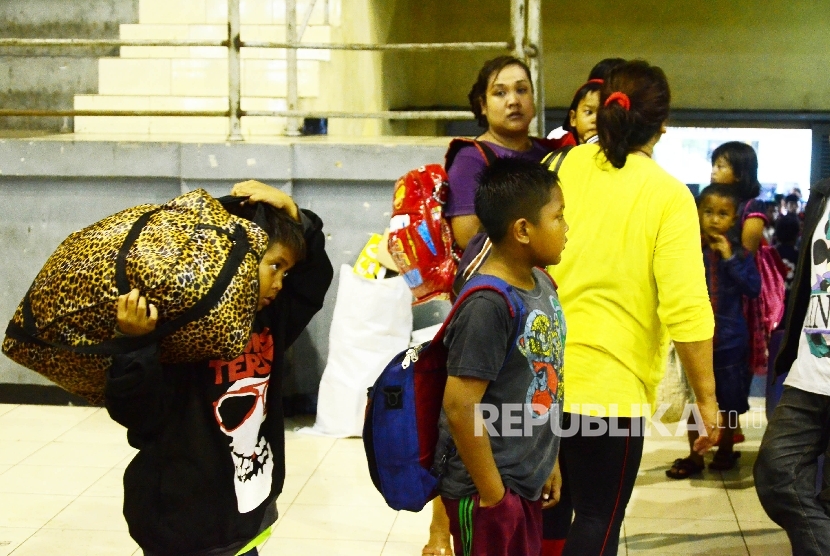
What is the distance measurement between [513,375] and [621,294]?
1.64ft

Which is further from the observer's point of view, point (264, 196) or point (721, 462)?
point (721, 462)

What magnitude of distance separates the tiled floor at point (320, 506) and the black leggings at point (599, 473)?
113 cm

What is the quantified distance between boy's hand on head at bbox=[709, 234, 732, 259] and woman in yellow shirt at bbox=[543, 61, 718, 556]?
1.87 metres

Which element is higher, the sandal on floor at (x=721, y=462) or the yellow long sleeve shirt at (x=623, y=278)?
the yellow long sleeve shirt at (x=623, y=278)

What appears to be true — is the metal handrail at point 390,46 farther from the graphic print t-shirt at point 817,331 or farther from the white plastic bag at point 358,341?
the graphic print t-shirt at point 817,331

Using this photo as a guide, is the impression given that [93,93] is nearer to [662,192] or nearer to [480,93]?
[480,93]

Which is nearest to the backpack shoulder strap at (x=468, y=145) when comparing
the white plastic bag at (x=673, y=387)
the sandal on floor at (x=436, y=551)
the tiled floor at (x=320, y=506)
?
the sandal on floor at (x=436, y=551)

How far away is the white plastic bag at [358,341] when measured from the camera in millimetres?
4938

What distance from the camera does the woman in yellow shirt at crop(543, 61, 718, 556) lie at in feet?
8.45

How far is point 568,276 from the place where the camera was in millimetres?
2658

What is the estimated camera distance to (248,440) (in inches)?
96.4

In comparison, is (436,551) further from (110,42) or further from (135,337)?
(110,42)

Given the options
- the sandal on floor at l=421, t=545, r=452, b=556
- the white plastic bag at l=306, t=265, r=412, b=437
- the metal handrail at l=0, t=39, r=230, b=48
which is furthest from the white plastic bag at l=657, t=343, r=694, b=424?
the metal handrail at l=0, t=39, r=230, b=48

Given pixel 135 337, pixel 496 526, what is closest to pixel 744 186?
pixel 496 526
